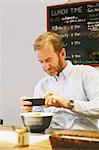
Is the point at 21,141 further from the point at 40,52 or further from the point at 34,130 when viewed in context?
the point at 40,52

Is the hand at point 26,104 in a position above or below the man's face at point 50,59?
below

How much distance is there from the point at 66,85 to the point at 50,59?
0.85 feet

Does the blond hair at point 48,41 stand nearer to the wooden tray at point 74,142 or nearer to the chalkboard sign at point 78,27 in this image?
the chalkboard sign at point 78,27

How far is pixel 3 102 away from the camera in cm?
343

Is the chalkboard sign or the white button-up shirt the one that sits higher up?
the chalkboard sign

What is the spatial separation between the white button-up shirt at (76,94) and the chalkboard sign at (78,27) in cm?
64

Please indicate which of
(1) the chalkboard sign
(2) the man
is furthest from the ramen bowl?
(1) the chalkboard sign

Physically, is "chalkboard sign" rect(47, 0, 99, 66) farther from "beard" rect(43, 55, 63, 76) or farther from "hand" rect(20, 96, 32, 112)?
"hand" rect(20, 96, 32, 112)

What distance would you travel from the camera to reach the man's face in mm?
2192

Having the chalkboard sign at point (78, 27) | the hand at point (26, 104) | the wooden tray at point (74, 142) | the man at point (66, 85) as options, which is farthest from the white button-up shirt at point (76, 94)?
the wooden tray at point (74, 142)

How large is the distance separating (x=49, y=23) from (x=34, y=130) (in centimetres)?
170

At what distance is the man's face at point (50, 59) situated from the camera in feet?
7.19

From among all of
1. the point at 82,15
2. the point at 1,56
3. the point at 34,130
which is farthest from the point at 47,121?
the point at 1,56

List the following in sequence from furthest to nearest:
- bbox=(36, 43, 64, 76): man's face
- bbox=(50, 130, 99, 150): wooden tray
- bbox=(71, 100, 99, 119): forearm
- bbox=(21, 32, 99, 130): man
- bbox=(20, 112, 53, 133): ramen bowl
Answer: bbox=(36, 43, 64, 76): man's face → bbox=(21, 32, 99, 130): man → bbox=(71, 100, 99, 119): forearm → bbox=(20, 112, 53, 133): ramen bowl → bbox=(50, 130, 99, 150): wooden tray
